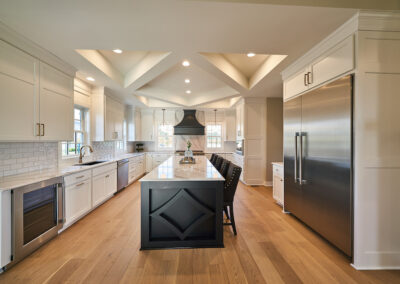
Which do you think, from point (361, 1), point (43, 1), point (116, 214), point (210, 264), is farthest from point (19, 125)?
point (361, 1)

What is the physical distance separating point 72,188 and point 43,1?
88.7 inches

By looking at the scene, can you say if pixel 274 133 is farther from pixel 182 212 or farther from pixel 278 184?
pixel 182 212

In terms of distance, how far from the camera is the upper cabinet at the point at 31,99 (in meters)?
1.91

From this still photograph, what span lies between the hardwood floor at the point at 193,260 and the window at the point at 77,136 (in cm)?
156

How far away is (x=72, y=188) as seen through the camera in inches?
100

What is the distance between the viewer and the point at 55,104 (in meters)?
2.57

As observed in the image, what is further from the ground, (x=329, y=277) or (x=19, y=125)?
(x=19, y=125)

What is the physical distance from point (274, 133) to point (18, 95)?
5.24 m

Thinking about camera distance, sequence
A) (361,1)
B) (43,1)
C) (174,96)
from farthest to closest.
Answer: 1. (174,96)
2. (361,1)
3. (43,1)

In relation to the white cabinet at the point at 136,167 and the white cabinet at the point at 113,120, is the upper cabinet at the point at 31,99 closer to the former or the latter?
the white cabinet at the point at 113,120

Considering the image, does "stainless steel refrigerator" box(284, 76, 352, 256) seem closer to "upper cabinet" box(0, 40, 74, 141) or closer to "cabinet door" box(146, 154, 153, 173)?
"upper cabinet" box(0, 40, 74, 141)

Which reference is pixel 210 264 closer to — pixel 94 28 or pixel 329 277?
pixel 329 277

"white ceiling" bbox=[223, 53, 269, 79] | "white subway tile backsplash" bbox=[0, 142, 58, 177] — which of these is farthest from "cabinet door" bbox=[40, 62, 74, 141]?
"white ceiling" bbox=[223, 53, 269, 79]

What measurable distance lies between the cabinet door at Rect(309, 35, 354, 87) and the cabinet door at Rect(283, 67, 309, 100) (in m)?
0.17
